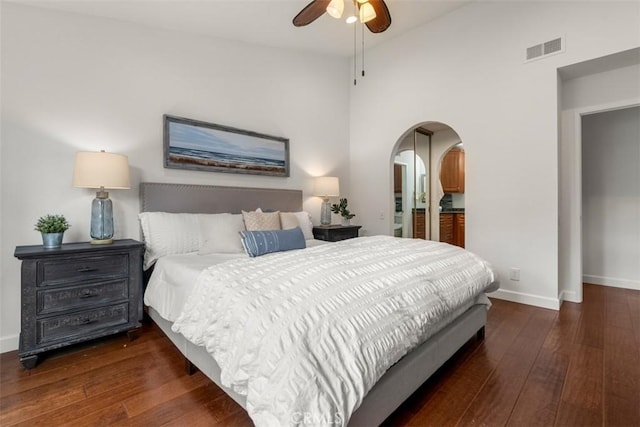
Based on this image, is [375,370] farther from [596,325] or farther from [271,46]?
[271,46]

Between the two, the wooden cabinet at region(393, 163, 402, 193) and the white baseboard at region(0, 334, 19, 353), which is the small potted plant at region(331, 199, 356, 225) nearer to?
the wooden cabinet at region(393, 163, 402, 193)

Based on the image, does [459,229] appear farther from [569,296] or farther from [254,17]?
[254,17]

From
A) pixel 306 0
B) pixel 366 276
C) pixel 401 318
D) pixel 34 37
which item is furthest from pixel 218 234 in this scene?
pixel 306 0

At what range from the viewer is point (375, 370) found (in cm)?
115

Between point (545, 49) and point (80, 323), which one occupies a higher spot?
point (545, 49)

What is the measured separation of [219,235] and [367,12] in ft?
7.62

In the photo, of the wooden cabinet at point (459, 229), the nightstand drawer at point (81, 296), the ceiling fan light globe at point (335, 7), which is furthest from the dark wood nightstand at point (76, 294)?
the wooden cabinet at point (459, 229)

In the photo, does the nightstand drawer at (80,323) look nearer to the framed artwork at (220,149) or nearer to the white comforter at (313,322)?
the white comforter at (313,322)

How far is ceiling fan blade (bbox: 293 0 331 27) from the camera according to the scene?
2.31 metres

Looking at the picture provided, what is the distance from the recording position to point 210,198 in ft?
10.9

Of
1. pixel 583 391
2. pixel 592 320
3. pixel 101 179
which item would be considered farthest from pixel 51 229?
pixel 592 320

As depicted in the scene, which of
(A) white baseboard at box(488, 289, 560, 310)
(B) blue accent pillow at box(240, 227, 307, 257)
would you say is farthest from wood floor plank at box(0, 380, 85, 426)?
(A) white baseboard at box(488, 289, 560, 310)

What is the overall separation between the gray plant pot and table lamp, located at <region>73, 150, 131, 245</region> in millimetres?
224

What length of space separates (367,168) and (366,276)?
11.2ft
